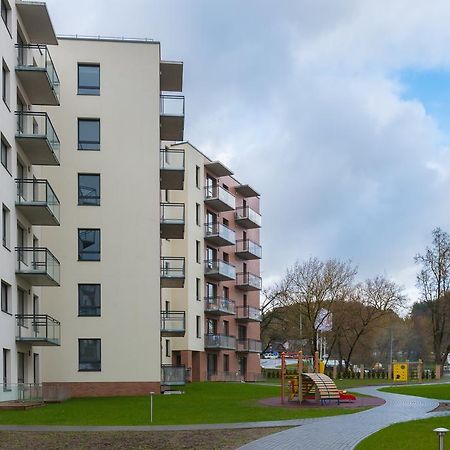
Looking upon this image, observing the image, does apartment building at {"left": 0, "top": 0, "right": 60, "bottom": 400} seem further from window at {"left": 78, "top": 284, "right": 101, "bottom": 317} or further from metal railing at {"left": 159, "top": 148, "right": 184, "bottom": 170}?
metal railing at {"left": 159, "top": 148, "right": 184, "bottom": 170}

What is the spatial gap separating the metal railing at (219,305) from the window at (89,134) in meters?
23.0

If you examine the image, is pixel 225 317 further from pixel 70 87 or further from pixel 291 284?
pixel 70 87

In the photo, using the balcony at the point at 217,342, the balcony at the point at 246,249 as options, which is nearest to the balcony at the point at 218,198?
the balcony at the point at 246,249

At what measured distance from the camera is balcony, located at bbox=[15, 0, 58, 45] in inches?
1320

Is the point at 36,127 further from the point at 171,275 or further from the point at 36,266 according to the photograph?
the point at 171,275

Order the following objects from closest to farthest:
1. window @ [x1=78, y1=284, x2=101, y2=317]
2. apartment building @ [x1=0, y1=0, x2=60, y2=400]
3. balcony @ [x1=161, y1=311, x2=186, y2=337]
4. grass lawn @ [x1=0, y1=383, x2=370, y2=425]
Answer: grass lawn @ [x1=0, y1=383, x2=370, y2=425] → apartment building @ [x1=0, y1=0, x2=60, y2=400] → window @ [x1=78, y1=284, x2=101, y2=317] → balcony @ [x1=161, y1=311, x2=186, y2=337]

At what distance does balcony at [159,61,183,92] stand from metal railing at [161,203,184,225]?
6608 millimetres

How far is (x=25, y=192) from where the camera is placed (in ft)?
114

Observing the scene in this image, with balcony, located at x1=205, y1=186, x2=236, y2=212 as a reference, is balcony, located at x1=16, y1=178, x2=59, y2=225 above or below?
below

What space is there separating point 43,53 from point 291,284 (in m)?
45.0

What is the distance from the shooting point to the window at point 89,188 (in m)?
40.7

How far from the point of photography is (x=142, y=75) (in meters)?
41.5

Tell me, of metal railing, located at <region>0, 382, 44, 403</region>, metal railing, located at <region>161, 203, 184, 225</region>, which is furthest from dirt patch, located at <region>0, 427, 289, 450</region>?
metal railing, located at <region>161, 203, 184, 225</region>

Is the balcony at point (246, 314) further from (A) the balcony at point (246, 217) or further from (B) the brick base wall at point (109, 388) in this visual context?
(B) the brick base wall at point (109, 388)
